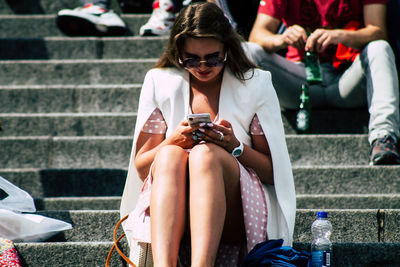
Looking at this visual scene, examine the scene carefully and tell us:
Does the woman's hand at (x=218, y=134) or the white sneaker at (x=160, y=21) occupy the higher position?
the woman's hand at (x=218, y=134)

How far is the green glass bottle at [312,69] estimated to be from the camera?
435 centimetres

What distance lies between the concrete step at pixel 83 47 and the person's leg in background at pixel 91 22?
253mm

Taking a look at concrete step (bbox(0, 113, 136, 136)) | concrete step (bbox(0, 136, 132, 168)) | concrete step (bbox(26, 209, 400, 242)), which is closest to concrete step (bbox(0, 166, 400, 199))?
concrete step (bbox(0, 136, 132, 168))

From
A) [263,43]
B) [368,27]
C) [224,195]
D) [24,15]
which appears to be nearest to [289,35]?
[263,43]

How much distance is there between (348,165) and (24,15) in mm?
3614

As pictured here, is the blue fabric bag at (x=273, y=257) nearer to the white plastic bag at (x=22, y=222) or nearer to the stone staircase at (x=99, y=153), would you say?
the stone staircase at (x=99, y=153)

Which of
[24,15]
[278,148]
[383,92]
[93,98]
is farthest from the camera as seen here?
[24,15]

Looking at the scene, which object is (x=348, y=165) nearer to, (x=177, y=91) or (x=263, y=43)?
(x=263, y=43)

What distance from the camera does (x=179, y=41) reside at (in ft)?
10.0

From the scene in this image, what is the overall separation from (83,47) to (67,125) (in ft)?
4.06

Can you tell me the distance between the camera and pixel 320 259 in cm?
260

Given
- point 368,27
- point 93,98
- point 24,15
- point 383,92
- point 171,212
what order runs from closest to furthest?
point 171,212
point 383,92
point 368,27
point 93,98
point 24,15

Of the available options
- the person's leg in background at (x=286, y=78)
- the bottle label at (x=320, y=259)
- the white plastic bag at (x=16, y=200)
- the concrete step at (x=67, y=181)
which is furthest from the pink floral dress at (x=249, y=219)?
the person's leg in background at (x=286, y=78)

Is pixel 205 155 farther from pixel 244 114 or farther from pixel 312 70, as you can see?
pixel 312 70
